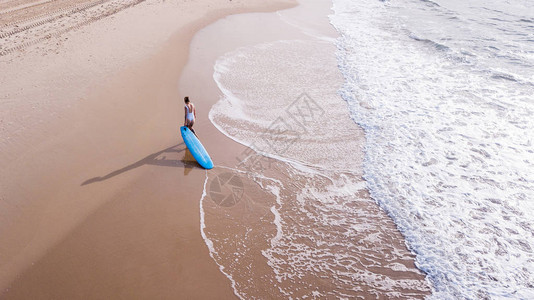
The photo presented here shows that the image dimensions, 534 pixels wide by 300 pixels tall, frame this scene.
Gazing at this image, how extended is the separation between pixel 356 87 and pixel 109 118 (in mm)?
7911

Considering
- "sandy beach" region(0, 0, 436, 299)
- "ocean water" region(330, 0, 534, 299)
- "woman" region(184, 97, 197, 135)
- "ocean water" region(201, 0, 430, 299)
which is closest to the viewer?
"sandy beach" region(0, 0, 436, 299)

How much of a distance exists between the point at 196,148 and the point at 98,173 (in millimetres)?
2185

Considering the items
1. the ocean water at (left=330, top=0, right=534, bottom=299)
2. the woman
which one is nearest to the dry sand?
the woman

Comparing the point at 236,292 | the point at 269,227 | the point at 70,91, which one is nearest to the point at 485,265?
the point at 269,227

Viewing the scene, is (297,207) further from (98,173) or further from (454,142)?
(454,142)

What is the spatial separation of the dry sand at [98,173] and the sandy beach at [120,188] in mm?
23

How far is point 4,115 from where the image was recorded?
8680 millimetres

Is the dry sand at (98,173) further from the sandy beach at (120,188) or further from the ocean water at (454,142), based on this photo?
the ocean water at (454,142)

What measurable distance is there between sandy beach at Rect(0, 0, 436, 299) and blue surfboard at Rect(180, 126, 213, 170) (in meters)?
0.22

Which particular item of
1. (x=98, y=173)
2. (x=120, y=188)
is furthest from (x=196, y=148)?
(x=98, y=173)

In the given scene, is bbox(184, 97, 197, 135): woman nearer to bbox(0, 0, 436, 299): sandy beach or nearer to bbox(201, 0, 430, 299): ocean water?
bbox(0, 0, 436, 299): sandy beach

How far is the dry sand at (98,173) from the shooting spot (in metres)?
5.30

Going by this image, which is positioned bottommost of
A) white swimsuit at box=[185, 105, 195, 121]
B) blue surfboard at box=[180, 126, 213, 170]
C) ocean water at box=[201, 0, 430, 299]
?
ocean water at box=[201, 0, 430, 299]

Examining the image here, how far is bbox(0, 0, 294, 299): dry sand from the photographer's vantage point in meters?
5.30
